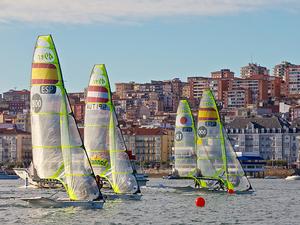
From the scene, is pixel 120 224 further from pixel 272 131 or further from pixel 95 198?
pixel 272 131

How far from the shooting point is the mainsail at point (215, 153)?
72562 mm

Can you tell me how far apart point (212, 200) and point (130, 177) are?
21.4ft

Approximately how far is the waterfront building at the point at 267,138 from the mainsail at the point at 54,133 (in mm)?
131934

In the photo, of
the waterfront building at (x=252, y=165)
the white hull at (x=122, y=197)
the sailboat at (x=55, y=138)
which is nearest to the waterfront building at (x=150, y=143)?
the waterfront building at (x=252, y=165)

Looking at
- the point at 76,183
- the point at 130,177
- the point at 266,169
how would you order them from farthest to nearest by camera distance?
the point at 266,169, the point at 130,177, the point at 76,183

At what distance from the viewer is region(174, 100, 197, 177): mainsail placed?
7900 cm

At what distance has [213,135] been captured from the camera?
7400 cm

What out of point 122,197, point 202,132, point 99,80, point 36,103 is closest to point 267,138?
point 202,132

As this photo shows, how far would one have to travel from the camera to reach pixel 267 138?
182 m

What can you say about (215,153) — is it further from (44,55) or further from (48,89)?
(44,55)

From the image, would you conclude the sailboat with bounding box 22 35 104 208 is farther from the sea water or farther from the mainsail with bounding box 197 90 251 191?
the mainsail with bounding box 197 90 251 191

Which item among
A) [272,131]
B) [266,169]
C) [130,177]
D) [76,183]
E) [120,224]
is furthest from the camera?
[272,131]

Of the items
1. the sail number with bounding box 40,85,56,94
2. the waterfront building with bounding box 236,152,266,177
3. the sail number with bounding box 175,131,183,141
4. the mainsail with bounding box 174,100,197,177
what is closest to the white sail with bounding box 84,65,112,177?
the sail number with bounding box 40,85,56,94

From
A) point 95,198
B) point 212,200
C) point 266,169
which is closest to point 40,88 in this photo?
point 95,198
